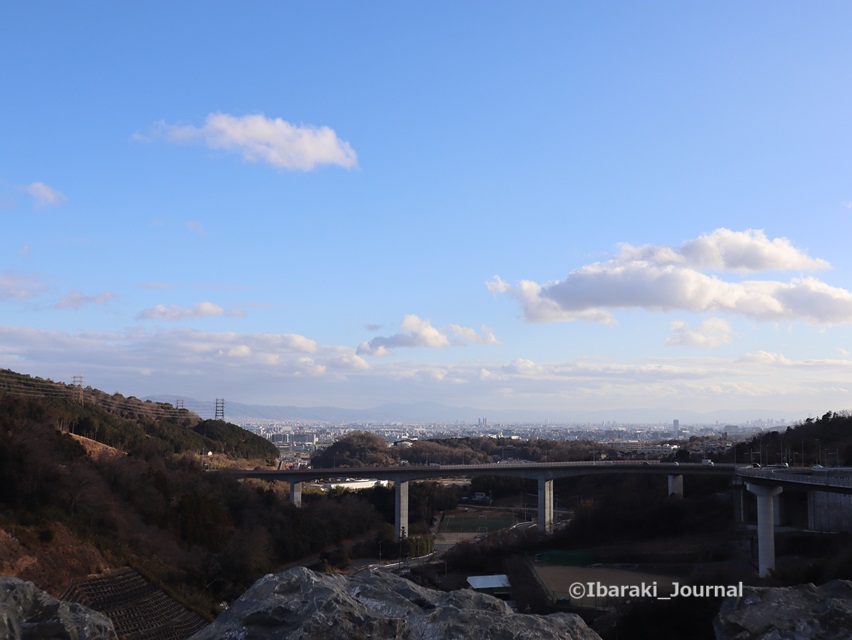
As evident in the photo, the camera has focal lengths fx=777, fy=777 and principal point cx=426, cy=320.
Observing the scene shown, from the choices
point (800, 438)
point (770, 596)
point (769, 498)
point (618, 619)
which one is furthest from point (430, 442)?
point (770, 596)

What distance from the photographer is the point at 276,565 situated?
50406mm

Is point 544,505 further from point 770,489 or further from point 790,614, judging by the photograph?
point 790,614

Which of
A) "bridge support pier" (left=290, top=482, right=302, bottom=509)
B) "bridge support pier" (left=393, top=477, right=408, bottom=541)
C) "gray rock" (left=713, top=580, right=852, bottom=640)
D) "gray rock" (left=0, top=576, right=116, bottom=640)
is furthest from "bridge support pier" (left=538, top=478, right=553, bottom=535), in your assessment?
"gray rock" (left=0, top=576, right=116, bottom=640)

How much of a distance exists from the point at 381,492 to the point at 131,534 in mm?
42279

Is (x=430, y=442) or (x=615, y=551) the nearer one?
(x=615, y=551)

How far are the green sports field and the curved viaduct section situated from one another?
5.23 m

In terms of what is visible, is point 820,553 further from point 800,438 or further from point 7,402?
point 7,402

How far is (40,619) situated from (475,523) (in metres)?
71.3

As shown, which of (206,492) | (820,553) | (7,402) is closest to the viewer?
(820,553)

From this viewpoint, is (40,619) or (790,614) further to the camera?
(40,619)

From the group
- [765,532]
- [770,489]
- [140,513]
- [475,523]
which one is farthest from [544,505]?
[140,513]

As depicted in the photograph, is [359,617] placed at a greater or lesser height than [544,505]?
greater

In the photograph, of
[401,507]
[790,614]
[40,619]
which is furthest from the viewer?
[401,507]

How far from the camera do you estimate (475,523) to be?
7556cm
